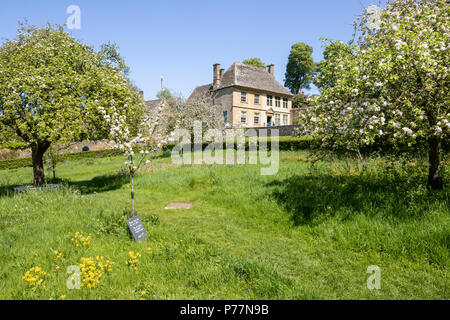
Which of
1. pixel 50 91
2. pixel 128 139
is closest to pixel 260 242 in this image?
pixel 128 139

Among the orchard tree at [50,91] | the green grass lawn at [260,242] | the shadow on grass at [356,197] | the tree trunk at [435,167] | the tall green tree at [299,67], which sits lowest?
the green grass lawn at [260,242]

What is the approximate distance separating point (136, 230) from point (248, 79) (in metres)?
37.0

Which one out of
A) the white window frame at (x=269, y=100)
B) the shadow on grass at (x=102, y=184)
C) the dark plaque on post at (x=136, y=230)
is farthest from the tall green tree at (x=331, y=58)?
the white window frame at (x=269, y=100)

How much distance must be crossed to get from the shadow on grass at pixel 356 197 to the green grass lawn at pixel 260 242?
31mm

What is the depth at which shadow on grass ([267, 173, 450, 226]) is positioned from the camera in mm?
6695

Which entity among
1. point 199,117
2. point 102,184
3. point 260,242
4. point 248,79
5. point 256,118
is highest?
point 248,79

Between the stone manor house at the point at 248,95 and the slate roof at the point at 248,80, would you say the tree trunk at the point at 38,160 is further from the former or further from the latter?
Answer: the stone manor house at the point at 248,95

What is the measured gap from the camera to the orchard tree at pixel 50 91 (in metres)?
10.5

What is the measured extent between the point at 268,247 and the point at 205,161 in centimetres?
1232

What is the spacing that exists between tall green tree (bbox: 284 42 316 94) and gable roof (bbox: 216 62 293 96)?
1868 cm

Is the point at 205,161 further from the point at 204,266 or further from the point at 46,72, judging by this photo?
the point at 204,266

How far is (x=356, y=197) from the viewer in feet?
25.1

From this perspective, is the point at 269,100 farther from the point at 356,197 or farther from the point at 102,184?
the point at 356,197
